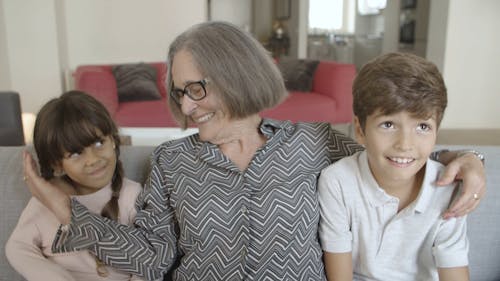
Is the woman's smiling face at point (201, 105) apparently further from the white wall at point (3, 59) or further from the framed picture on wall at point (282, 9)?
the framed picture on wall at point (282, 9)

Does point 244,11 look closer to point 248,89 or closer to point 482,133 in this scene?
point 482,133

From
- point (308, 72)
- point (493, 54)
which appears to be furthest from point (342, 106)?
point (493, 54)

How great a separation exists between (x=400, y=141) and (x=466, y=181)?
17 cm

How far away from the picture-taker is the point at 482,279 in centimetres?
124

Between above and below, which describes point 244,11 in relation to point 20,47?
above

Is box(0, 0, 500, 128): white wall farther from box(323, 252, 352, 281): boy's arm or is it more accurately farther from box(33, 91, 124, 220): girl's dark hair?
box(323, 252, 352, 281): boy's arm

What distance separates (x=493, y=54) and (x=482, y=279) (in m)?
4.02

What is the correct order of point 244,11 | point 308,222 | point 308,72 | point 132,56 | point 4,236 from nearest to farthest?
point 308,222 < point 4,236 < point 308,72 < point 132,56 < point 244,11

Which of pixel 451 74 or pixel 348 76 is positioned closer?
pixel 348 76

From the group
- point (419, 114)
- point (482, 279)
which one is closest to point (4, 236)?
point (419, 114)

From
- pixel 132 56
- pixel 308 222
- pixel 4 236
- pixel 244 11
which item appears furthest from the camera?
pixel 244 11

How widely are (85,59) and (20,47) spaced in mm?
616

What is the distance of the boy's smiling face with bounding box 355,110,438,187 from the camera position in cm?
95

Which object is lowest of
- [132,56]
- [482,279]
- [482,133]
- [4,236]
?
[482,133]
